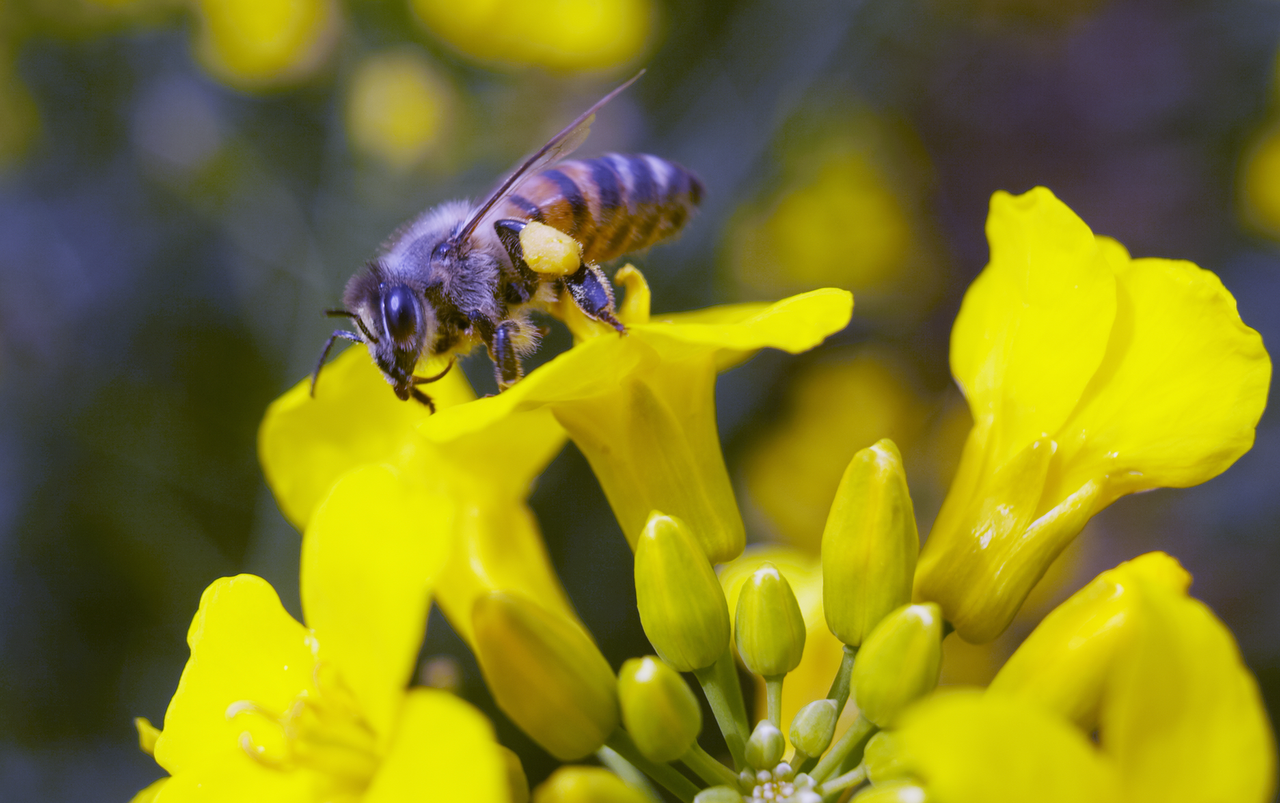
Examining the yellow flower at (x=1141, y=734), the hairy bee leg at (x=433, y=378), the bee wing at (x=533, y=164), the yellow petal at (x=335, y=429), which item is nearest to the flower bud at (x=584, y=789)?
the yellow flower at (x=1141, y=734)

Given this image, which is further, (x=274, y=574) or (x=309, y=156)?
(x=309, y=156)

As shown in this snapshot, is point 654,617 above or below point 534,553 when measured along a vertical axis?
above

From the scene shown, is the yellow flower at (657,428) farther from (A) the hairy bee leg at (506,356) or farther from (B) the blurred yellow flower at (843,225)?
(B) the blurred yellow flower at (843,225)

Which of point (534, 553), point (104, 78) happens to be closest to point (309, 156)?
point (104, 78)

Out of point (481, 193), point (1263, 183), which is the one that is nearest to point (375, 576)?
point (481, 193)

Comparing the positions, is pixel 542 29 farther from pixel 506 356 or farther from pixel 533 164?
pixel 506 356

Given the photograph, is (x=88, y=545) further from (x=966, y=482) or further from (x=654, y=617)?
(x=966, y=482)
